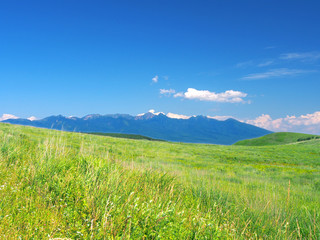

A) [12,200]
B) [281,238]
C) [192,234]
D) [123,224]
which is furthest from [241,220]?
[12,200]

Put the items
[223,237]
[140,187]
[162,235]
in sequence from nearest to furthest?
[162,235]
[223,237]
[140,187]

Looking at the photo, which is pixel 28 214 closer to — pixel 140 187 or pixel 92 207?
pixel 92 207

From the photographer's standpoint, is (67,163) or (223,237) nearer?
(223,237)

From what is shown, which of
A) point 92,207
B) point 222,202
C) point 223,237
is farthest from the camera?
point 222,202

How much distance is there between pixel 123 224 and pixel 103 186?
1.53 m

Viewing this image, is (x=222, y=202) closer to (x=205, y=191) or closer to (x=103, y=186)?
(x=205, y=191)

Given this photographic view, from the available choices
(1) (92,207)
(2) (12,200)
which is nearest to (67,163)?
(2) (12,200)

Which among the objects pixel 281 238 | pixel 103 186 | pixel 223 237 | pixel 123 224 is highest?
pixel 103 186

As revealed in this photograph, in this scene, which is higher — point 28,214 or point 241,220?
point 28,214

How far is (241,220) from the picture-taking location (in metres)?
5.64

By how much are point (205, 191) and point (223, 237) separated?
11.3ft

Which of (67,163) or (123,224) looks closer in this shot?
(123,224)

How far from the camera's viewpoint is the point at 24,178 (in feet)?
19.1

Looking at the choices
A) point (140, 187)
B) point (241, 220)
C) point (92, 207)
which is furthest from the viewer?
point (140, 187)
